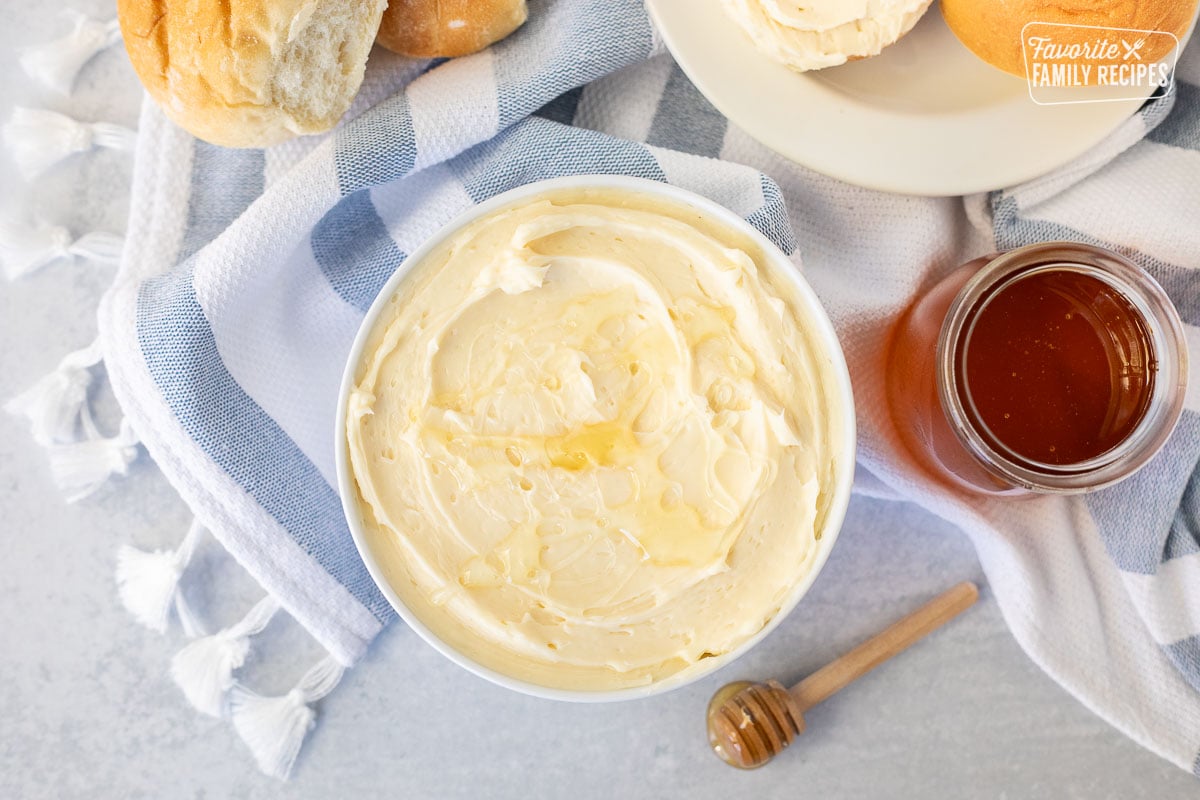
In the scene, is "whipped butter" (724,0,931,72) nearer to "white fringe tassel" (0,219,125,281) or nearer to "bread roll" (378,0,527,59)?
"bread roll" (378,0,527,59)

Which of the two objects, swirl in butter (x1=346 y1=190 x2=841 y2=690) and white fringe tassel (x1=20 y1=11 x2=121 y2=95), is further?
white fringe tassel (x1=20 y1=11 x2=121 y2=95)

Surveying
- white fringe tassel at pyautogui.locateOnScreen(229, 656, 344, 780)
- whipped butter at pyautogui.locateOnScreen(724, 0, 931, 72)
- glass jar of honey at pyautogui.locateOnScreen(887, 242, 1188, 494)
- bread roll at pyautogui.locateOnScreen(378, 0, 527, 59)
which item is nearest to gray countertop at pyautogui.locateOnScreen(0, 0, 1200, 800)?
white fringe tassel at pyautogui.locateOnScreen(229, 656, 344, 780)

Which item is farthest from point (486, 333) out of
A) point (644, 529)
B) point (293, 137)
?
point (293, 137)

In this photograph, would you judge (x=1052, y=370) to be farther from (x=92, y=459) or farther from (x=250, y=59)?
(x=92, y=459)

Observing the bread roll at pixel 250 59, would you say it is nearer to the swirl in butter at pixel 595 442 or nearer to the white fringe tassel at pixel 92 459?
the swirl in butter at pixel 595 442

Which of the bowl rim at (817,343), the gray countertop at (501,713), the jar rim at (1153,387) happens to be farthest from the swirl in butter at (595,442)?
the gray countertop at (501,713)

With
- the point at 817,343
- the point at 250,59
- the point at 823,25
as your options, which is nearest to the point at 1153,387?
the point at 817,343

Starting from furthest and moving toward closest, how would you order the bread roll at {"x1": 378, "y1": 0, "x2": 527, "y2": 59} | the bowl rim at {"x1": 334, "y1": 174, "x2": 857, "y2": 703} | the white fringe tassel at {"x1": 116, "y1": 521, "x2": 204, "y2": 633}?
the white fringe tassel at {"x1": 116, "y1": 521, "x2": 204, "y2": 633} → the bread roll at {"x1": 378, "y1": 0, "x2": 527, "y2": 59} → the bowl rim at {"x1": 334, "y1": 174, "x2": 857, "y2": 703}
